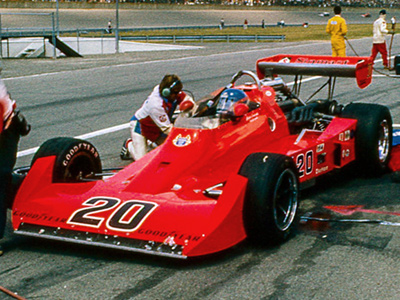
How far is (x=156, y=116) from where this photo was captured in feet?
24.9

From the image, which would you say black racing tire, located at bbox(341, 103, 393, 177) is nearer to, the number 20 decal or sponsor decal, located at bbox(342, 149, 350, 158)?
sponsor decal, located at bbox(342, 149, 350, 158)

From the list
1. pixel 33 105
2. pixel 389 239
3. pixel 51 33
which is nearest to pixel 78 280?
pixel 389 239

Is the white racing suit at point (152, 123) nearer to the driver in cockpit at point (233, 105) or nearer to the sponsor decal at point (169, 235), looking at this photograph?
the driver in cockpit at point (233, 105)

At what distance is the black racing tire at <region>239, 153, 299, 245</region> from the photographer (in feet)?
16.1

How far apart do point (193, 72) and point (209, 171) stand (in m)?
13.3

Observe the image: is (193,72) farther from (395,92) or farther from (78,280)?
(78,280)

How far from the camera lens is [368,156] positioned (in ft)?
23.4

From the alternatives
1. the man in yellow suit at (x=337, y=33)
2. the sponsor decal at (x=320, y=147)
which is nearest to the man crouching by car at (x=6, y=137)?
the sponsor decal at (x=320, y=147)

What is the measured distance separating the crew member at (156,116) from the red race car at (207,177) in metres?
1.00

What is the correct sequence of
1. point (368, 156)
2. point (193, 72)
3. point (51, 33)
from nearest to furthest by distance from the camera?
point (368, 156)
point (193, 72)
point (51, 33)

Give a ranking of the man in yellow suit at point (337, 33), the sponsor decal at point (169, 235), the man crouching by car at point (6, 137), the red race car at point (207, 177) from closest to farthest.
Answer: the sponsor decal at point (169, 235)
the red race car at point (207, 177)
the man crouching by car at point (6, 137)
the man in yellow suit at point (337, 33)

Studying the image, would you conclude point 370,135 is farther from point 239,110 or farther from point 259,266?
point 259,266

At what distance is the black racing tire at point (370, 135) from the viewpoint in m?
7.09

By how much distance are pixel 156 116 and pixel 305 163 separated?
2044mm
